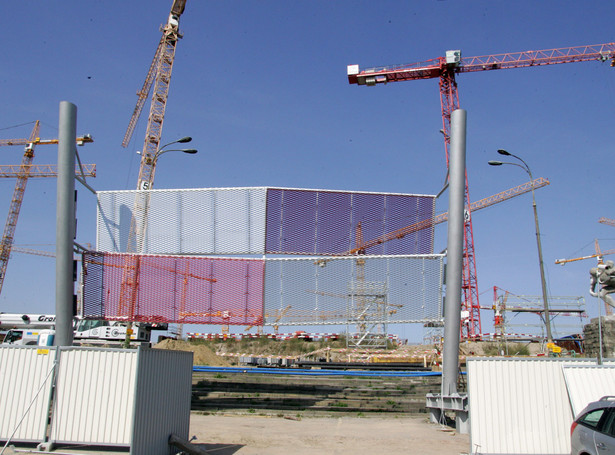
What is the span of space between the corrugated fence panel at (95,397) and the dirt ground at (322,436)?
254 centimetres

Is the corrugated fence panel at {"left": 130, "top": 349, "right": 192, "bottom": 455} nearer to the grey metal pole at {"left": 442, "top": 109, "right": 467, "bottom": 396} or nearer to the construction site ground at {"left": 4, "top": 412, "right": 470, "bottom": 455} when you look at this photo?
the construction site ground at {"left": 4, "top": 412, "right": 470, "bottom": 455}

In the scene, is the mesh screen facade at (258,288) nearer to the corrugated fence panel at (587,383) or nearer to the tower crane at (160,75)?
the corrugated fence panel at (587,383)

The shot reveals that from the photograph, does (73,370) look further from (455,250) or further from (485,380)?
(455,250)

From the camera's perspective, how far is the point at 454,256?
14.4 meters

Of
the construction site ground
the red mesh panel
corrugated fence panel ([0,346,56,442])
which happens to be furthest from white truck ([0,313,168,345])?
corrugated fence panel ([0,346,56,442])

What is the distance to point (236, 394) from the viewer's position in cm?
1870

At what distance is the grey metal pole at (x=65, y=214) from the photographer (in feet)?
39.8

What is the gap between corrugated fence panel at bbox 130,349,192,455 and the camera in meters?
9.65

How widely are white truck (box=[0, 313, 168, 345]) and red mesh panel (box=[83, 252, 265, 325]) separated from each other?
1494 millimetres

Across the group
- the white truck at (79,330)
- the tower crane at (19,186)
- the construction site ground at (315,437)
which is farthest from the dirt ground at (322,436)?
the tower crane at (19,186)

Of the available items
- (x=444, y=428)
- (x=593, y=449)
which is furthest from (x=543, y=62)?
(x=593, y=449)

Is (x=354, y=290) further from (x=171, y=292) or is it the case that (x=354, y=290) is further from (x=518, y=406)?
(x=518, y=406)

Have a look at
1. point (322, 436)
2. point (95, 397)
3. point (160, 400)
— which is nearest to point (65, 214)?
point (95, 397)

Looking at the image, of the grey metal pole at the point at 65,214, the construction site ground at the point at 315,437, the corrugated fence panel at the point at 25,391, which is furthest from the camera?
the grey metal pole at the point at 65,214
